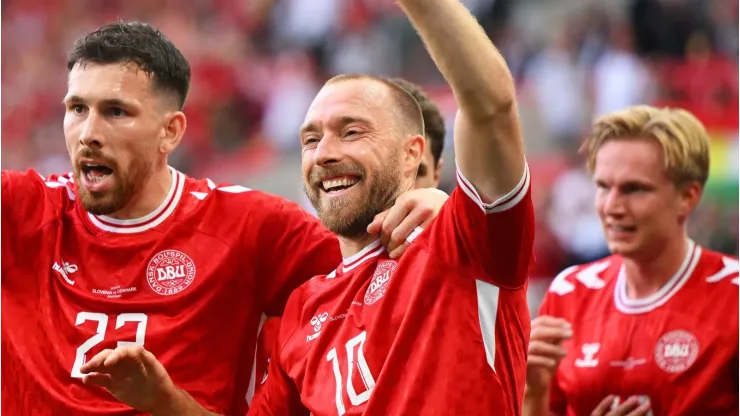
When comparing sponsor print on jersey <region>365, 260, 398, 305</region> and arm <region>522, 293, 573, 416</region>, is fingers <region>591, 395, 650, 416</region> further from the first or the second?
sponsor print on jersey <region>365, 260, 398, 305</region>

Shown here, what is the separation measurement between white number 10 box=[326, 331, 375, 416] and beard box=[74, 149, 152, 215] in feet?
3.33

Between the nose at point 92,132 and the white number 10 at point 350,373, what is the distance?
111cm

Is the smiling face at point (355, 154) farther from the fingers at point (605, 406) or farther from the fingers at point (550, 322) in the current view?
the fingers at point (605, 406)

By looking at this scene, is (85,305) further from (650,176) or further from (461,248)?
(650,176)

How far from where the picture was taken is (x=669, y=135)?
4363mm

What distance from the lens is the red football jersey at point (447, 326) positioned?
9.01 feet

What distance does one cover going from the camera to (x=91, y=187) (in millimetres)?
3662

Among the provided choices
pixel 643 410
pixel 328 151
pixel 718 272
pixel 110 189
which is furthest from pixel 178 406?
pixel 718 272

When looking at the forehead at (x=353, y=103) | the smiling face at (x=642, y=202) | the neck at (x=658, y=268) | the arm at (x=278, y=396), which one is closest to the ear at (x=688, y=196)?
the smiling face at (x=642, y=202)

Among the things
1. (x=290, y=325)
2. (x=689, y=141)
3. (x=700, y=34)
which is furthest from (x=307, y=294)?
(x=700, y=34)

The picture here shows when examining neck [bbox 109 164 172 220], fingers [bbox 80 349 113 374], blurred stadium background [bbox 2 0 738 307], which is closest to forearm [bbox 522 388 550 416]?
neck [bbox 109 164 172 220]

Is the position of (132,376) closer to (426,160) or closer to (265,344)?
(265,344)

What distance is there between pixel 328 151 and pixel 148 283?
2.89ft

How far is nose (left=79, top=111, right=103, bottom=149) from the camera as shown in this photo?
3615 millimetres
